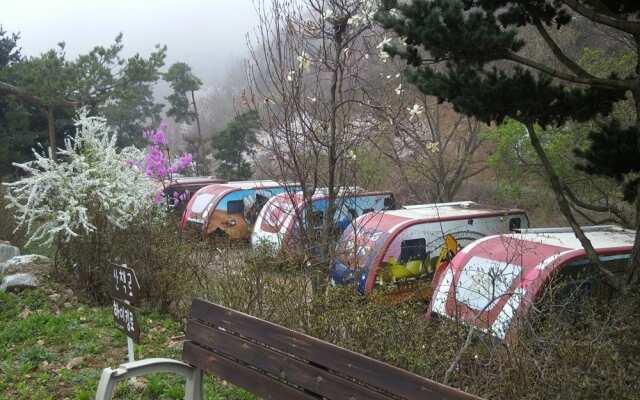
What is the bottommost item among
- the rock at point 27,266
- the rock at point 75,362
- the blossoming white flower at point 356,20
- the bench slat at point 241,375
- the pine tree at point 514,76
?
the rock at point 75,362

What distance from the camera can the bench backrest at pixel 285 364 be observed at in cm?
262

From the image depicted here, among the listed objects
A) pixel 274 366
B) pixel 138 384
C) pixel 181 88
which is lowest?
pixel 138 384

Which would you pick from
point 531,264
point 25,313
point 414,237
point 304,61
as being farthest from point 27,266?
point 531,264

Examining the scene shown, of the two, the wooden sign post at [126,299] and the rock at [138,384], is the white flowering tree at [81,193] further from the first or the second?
the rock at [138,384]

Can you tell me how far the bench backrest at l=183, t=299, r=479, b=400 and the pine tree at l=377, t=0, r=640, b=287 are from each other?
287 centimetres

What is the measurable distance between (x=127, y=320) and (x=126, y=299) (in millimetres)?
177

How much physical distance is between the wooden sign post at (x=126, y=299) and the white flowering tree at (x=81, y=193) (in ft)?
9.29

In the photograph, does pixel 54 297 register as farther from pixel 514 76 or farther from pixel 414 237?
pixel 514 76

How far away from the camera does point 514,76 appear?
222 inches

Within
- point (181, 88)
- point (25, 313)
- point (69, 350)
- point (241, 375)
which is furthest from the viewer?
point (181, 88)

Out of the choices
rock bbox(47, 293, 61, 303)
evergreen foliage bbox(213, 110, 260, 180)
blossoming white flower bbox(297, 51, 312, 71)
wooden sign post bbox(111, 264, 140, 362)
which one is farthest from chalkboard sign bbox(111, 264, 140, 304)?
evergreen foliage bbox(213, 110, 260, 180)

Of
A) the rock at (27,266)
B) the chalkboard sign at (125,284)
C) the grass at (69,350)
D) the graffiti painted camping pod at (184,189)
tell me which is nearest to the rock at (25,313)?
the grass at (69,350)

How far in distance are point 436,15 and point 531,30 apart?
13332 millimetres

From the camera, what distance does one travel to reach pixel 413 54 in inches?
221
